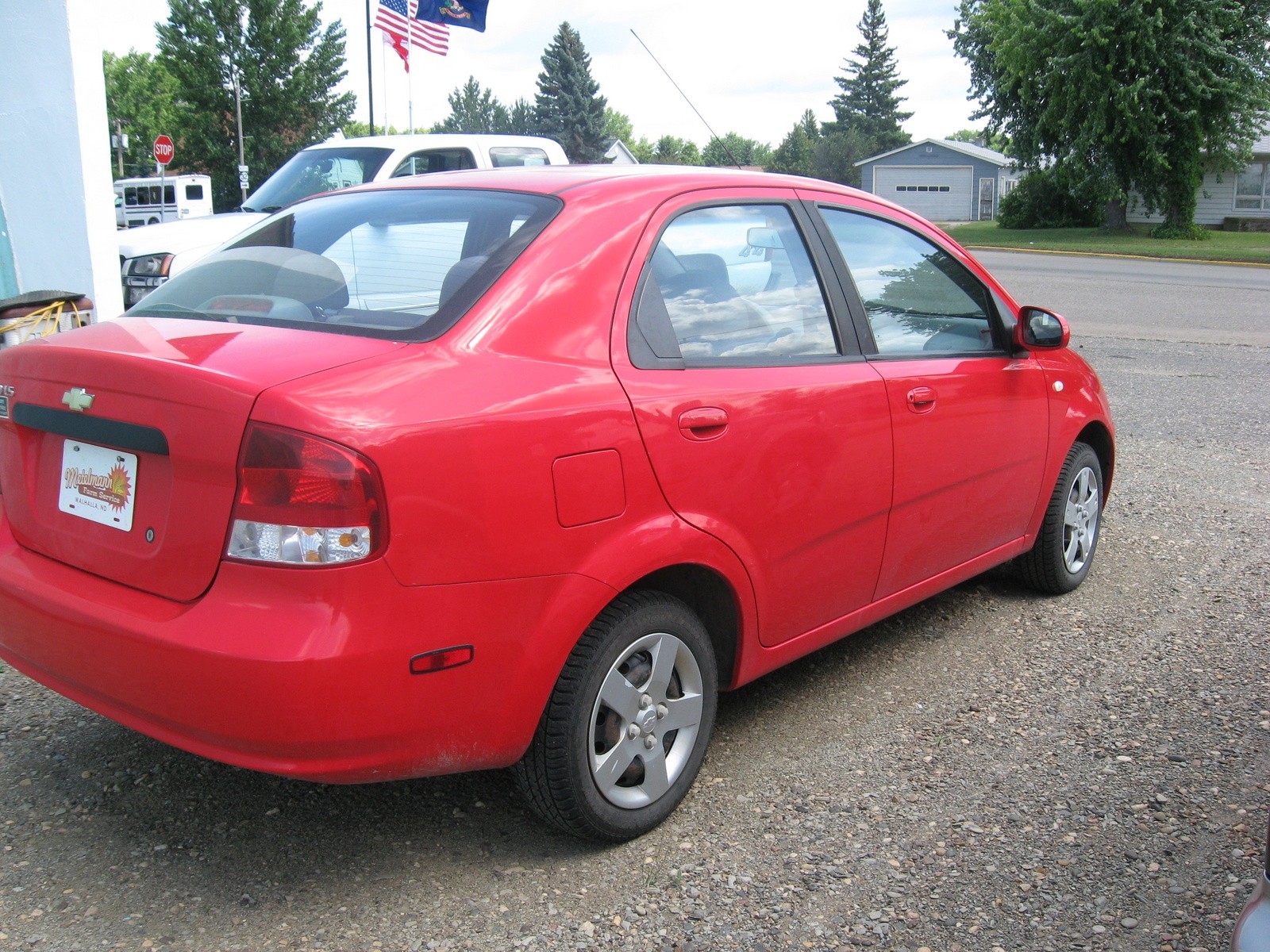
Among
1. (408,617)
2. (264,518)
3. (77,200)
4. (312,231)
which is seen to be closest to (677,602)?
(408,617)

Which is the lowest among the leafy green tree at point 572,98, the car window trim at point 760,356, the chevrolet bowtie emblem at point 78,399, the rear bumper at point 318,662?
the rear bumper at point 318,662

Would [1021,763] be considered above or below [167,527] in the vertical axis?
below

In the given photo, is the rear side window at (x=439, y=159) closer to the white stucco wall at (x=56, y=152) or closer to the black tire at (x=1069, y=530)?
the white stucco wall at (x=56, y=152)

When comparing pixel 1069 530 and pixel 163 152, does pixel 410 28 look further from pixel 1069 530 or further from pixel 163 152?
pixel 1069 530

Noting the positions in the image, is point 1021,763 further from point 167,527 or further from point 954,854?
point 167,527

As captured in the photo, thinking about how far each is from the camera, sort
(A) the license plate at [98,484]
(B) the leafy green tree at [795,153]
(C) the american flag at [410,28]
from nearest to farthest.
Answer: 1. (A) the license plate at [98,484]
2. (C) the american flag at [410,28]
3. (B) the leafy green tree at [795,153]

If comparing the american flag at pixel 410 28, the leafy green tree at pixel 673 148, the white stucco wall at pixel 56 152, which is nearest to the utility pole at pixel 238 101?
the american flag at pixel 410 28

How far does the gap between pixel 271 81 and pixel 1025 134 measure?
29.4 meters

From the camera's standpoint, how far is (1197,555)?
18.0ft

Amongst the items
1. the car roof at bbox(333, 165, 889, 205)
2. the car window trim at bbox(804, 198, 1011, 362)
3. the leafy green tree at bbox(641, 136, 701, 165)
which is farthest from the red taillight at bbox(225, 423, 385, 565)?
the leafy green tree at bbox(641, 136, 701, 165)

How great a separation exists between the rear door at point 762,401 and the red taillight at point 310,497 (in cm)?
76

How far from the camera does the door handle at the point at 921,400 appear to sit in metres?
3.70

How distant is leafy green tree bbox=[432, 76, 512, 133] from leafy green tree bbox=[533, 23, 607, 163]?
54352mm

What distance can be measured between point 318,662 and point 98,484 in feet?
2.59
